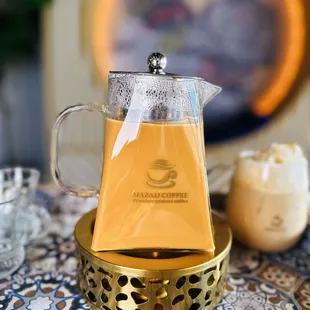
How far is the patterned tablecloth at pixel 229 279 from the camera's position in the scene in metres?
0.46

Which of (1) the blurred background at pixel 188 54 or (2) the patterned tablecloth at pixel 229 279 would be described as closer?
(2) the patterned tablecloth at pixel 229 279

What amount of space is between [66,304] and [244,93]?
1.36 metres

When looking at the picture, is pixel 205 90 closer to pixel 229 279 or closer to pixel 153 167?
pixel 153 167

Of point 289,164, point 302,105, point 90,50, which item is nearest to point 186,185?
point 289,164

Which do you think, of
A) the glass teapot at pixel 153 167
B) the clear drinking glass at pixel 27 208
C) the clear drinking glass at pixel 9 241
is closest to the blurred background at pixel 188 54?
the clear drinking glass at pixel 27 208

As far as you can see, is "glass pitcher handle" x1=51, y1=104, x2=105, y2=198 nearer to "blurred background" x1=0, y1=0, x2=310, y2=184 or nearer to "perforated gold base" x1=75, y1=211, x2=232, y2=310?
"perforated gold base" x1=75, y1=211, x2=232, y2=310

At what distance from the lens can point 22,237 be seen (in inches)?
22.4

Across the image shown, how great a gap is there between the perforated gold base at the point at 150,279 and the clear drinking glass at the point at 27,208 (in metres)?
0.18

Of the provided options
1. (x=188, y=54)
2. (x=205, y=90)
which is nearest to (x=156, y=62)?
(x=205, y=90)

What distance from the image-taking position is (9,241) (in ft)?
1.79

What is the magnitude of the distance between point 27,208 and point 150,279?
31 centimetres

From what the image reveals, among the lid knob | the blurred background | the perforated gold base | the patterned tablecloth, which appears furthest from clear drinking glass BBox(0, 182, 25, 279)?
the blurred background

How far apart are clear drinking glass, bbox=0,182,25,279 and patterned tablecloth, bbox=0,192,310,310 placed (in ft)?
0.04

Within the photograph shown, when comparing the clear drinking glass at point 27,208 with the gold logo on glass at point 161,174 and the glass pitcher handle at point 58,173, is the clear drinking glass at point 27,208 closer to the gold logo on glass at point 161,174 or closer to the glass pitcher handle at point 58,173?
the glass pitcher handle at point 58,173
